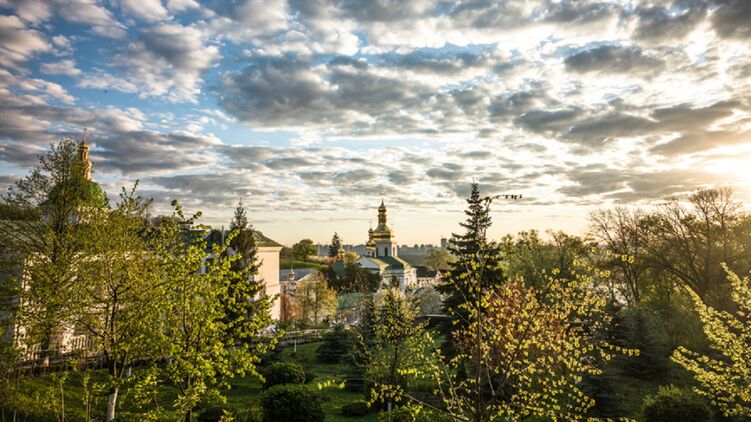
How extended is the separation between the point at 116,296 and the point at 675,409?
788 inches

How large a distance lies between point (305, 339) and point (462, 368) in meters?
20.5

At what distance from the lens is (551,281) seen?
27.7ft

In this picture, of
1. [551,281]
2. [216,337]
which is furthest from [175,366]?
[551,281]

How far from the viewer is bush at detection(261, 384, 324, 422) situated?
1558 centimetres

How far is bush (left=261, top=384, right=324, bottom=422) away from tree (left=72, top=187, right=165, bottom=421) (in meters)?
5.03

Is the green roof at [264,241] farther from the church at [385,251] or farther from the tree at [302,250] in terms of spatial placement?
the tree at [302,250]

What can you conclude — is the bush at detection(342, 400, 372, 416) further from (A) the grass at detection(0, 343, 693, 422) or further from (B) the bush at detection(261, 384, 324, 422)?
(B) the bush at detection(261, 384, 324, 422)

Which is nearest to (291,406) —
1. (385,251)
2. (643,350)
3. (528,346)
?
(528,346)

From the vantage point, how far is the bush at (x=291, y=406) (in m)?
15.6

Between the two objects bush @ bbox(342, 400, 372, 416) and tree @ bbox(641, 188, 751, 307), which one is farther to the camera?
tree @ bbox(641, 188, 751, 307)

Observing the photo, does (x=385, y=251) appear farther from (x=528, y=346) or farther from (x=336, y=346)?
(x=528, y=346)

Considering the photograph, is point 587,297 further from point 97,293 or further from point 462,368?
point 462,368

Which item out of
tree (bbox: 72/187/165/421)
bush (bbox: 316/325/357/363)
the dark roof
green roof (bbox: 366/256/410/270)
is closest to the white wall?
bush (bbox: 316/325/357/363)

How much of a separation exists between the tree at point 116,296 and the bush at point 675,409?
17.6 meters
